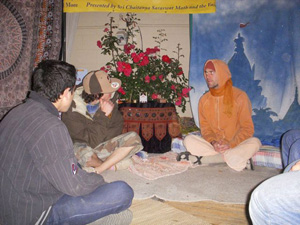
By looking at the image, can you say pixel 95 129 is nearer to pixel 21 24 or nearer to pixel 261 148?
pixel 21 24

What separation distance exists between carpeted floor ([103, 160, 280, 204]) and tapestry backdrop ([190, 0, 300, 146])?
1044mm

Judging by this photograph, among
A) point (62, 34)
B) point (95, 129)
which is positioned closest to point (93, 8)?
point (62, 34)

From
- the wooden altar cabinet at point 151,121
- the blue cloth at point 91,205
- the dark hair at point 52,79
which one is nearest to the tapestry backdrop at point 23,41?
the wooden altar cabinet at point 151,121

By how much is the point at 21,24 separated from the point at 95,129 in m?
1.41

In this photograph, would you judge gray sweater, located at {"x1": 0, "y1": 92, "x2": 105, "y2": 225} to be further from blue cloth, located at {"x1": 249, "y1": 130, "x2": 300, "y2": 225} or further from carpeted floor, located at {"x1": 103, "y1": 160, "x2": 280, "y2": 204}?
carpeted floor, located at {"x1": 103, "y1": 160, "x2": 280, "y2": 204}

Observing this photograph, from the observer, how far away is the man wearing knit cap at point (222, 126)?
3.00 meters

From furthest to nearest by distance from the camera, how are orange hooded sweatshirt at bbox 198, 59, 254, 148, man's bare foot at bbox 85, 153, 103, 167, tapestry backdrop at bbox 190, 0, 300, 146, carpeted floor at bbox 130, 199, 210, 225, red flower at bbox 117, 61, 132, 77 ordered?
tapestry backdrop at bbox 190, 0, 300, 146
red flower at bbox 117, 61, 132, 77
orange hooded sweatshirt at bbox 198, 59, 254, 148
man's bare foot at bbox 85, 153, 103, 167
carpeted floor at bbox 130, 199, 210, 225

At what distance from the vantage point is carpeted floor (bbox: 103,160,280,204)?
2.27 meters

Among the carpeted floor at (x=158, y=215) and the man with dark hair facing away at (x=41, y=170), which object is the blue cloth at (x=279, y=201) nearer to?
the man with dark hair facing away at (x=41, y=170)

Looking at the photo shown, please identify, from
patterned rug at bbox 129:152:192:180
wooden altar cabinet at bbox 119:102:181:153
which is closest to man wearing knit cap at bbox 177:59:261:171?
patterned rug at bbox 129:152:192:180

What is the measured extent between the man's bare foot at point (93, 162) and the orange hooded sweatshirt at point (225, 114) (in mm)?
1260

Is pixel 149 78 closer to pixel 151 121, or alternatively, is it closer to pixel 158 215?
pixel 151 121

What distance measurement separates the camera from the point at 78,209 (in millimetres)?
1385

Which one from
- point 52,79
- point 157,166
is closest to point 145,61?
point 157,166
